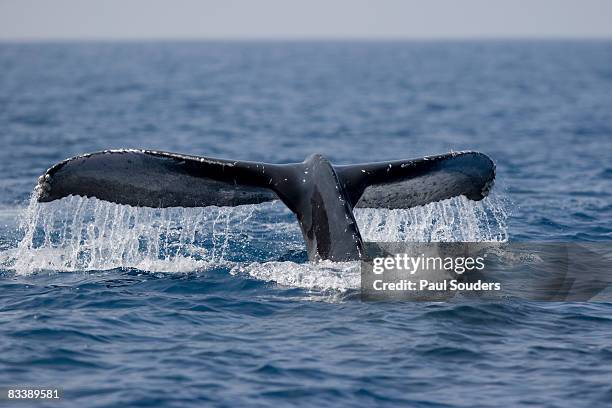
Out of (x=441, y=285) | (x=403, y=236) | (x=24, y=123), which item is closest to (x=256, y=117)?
(x=24, y=123)

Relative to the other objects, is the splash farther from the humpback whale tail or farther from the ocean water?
the humpback whale tail

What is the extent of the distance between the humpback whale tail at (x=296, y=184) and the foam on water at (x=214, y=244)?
26cm

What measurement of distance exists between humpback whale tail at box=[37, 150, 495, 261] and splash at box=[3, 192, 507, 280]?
0.89ft

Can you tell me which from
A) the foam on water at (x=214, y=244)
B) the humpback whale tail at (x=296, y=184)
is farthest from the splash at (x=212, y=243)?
the humpback whale tail at (x=296, y=184)

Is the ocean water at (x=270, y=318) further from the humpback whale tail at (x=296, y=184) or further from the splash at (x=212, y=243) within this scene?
the humpback whale tail at (x=296, y=184)

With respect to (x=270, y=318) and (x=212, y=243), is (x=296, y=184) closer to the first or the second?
(x=270, y=318)

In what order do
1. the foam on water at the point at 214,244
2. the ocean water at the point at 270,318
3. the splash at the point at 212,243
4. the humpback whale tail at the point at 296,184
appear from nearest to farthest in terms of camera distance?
the ocean water at the point at 270,318 < the humpback whale tail at the point at 296,184 < the foam on water at the point at 214,244 < the splash at the point at 212,243

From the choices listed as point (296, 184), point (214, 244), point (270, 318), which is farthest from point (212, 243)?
point (270, 318)

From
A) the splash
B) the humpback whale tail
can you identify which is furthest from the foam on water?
the humpback whale tail

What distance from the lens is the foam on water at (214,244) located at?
36.4 feet

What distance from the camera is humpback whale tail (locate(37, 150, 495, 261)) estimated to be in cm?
1001

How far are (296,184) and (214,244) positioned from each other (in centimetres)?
290

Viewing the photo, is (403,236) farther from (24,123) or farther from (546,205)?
(24,123)

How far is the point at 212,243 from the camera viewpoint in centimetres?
1369
